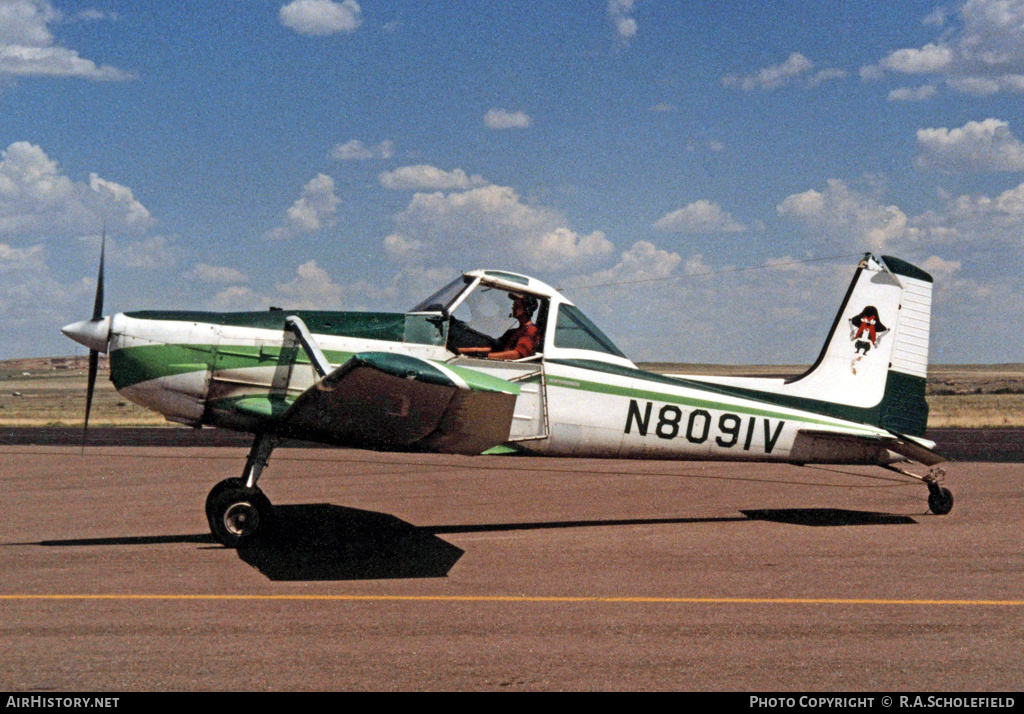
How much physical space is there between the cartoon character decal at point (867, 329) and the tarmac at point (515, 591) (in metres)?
2.28

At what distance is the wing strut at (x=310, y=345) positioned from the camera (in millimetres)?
7754

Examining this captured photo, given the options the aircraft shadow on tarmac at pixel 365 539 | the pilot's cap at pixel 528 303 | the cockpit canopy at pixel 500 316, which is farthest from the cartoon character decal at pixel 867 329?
the pilot's cap at pixel 528 303

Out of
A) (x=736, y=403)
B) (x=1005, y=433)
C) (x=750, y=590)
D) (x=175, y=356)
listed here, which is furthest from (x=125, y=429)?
(x=1005, y=433)

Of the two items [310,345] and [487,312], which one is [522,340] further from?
[310,345]

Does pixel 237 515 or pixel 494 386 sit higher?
pixel 494 386

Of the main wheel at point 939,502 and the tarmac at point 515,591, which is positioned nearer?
the tarmac at point 515,591

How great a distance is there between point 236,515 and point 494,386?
129 inches

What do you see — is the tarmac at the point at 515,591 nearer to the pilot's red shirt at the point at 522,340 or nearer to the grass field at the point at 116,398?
the pilot's red shirt at the point at 522,340

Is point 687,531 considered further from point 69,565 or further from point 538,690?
point 69,565

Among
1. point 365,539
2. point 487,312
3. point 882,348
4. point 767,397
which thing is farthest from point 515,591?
point 882,348

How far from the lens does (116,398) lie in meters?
84.2

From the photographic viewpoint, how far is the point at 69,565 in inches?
300

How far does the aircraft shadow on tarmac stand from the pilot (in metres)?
2.11

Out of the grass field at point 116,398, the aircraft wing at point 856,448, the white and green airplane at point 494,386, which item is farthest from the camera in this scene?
the grass field at point 116,398
